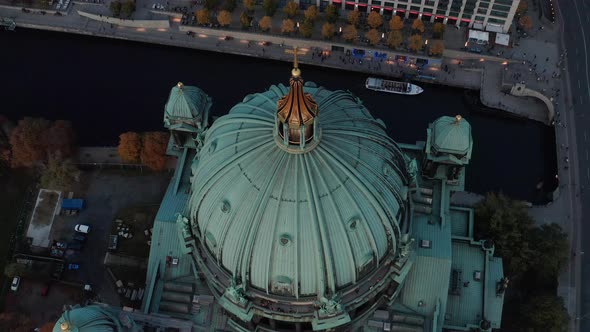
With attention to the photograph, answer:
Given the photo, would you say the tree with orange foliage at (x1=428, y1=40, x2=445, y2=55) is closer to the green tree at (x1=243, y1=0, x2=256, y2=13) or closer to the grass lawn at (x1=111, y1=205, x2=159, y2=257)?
the green tree at (x1=243, y1=0, x2=256, y2=13)

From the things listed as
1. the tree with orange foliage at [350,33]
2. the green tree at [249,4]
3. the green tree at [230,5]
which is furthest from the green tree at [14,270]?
the tree with orange foliage at [350,33]

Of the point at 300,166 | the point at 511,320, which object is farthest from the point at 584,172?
the point at 300,166

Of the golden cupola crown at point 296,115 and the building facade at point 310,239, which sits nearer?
the golden cupola crown at point 296,115

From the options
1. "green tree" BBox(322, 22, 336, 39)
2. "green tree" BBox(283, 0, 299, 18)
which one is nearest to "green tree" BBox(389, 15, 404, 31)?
"green tree" BBox(322, 22, 336, 39)

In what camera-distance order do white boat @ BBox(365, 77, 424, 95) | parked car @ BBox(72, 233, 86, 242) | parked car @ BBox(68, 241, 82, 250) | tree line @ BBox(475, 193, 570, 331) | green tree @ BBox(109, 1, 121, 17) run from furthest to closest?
green tree @ BBox(109, 1, 121, 17), white boat @ BBox(365, 77, 424, 95), parked car @ BBox(72, 233, 86, 242), parked car @ BBox(68, 241, 82, 250), tree line @ BBox(475, 193, 570, 331)

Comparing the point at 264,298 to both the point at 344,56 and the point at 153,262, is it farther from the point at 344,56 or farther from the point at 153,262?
the point at 344,56

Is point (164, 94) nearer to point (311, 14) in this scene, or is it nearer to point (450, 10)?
point (311, 14)

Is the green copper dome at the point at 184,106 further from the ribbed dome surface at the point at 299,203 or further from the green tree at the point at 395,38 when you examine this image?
the green tree at the point at 395,38
